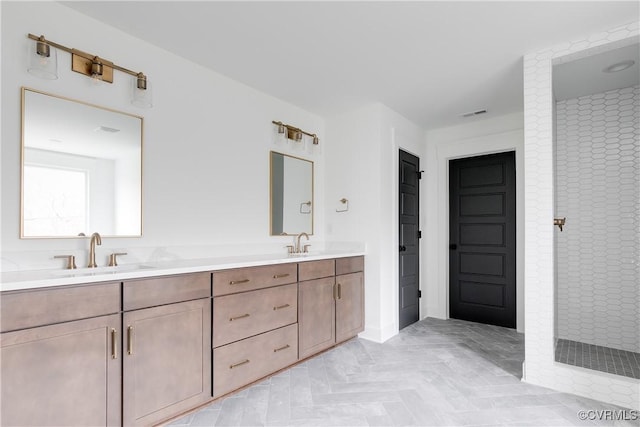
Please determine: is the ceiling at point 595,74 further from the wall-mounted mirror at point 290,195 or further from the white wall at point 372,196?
the wall-mounted mirror at point 290,195

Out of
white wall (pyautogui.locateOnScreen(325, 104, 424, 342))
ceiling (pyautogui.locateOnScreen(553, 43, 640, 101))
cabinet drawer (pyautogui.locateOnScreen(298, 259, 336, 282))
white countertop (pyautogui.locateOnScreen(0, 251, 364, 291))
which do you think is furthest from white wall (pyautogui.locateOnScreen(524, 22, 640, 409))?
white countertop (pyautogui.locateOnScreen(0, 251, 364, 291))

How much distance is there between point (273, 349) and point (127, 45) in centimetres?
241

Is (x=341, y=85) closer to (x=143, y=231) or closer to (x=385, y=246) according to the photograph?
(x=385, y=246)

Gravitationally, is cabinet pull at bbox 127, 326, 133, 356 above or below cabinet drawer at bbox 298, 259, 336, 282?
below

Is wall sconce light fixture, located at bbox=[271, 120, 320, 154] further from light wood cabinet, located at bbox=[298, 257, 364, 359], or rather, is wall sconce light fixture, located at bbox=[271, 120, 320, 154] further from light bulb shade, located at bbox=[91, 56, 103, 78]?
light bulb shade, located at bbox=[91, 56, 103, 78]

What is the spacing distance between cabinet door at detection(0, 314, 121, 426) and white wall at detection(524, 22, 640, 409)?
2737mm

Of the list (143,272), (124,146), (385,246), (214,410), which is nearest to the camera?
(143,272)

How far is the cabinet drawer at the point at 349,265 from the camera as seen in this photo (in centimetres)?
327

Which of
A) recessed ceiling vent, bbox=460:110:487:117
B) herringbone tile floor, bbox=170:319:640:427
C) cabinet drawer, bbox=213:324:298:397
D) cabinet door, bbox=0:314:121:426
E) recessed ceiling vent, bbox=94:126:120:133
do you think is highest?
recessed ceiling vent, bbox=460:110:487:117

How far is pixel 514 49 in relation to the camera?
251cm

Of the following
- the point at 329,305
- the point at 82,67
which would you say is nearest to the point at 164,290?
the point at 82,67

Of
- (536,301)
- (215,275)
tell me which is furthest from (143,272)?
(536,301)

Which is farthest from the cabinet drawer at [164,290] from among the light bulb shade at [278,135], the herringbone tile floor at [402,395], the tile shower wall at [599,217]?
the tile shower wall at [599,217]

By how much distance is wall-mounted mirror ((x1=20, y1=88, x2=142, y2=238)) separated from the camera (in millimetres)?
1887
